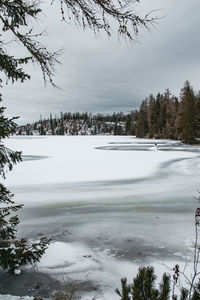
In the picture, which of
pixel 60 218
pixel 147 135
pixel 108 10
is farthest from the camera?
pixel 147 135

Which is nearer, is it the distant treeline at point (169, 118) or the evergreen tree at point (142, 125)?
the distant treeline at point (169, 118)

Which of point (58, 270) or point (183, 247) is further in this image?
point (183, 247)

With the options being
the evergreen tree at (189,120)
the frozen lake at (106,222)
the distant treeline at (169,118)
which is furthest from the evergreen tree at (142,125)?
the frozen lake at (106,222)

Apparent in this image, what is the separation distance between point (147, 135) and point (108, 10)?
77710 mm

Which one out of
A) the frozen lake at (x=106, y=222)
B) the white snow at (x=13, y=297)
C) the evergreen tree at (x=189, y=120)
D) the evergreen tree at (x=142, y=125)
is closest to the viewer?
the white snow at (x=13, y=297)

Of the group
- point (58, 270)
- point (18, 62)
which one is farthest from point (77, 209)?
point (18, 62)

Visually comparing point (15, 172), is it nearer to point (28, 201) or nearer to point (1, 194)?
point (28, 201)

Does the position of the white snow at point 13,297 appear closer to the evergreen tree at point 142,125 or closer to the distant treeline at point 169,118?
the distant treeline at point 169,118

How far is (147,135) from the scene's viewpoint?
78688 mm

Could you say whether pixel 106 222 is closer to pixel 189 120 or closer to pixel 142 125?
pixel 189 120

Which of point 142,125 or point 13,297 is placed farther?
point 142,125

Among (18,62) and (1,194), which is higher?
(18,62)

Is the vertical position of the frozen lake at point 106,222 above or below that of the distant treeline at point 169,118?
below

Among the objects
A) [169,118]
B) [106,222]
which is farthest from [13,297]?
[169,118]
